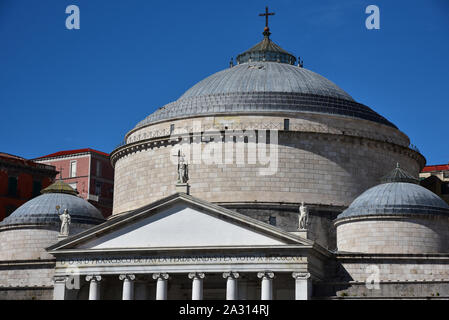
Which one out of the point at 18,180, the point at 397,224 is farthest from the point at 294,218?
the point at 18,180

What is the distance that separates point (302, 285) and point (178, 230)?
26.5 ft

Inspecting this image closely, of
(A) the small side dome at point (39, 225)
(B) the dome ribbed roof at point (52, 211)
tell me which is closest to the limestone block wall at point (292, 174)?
(B) the dome ribbed roof at point (52, 211)

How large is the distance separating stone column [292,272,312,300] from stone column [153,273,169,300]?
7.52m

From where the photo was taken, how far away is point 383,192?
214ft

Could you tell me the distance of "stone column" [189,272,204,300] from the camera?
197 feet

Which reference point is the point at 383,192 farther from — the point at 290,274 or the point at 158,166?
the point at 158,166

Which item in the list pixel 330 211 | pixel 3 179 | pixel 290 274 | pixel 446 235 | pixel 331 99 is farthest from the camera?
pixel 3 179

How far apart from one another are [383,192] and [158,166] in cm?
1647

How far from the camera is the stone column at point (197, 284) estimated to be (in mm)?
60156

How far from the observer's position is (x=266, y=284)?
5953 cm

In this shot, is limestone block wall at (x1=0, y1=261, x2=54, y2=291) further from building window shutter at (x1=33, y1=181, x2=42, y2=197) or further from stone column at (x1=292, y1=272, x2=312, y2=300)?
building window shutter at (x1=33, y1=181, x2=42, y2=197)

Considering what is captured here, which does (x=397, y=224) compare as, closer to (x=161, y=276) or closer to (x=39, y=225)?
(x=161, y=276)
